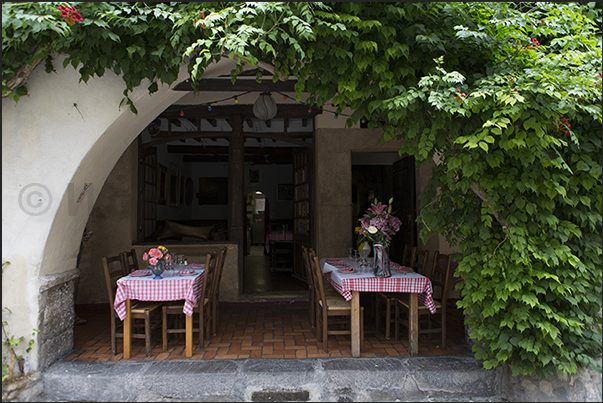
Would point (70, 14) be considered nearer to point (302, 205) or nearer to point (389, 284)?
point (389, 284)

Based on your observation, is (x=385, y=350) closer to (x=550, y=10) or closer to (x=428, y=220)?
(x=428, y=220)

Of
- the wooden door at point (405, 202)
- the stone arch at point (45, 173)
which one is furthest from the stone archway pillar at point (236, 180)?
the stone arch at point (45, 173)

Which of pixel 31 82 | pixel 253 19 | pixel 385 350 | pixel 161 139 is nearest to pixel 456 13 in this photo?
pixel 253 19

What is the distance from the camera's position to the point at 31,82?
323cm

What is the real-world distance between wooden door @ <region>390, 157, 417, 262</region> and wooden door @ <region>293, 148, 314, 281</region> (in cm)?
138

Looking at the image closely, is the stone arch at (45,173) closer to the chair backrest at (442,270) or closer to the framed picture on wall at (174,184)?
the chair backrest at (442,270)

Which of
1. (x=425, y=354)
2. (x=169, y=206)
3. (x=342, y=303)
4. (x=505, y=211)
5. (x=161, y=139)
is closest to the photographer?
(x=505, y=211)

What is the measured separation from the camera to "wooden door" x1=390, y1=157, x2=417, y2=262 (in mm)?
5984

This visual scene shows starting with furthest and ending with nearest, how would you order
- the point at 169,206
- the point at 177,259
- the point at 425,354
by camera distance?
the point at 169,206 < the point at 177,259 < the point at 425,354

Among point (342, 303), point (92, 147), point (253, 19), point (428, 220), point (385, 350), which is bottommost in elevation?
point (385, 350)

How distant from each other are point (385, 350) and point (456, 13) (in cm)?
296

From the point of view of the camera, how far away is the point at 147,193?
615 centimetres

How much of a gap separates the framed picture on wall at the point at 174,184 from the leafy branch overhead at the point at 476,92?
710cm

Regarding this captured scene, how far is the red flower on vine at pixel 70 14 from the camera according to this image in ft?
9.01
